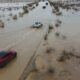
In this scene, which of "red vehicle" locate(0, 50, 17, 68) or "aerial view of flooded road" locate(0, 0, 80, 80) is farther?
"red vehicle" locate(0, 50, 17, 68)

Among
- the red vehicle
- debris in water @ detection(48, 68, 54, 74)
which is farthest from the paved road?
debris in water @ detection(48, 68, 54, 74)

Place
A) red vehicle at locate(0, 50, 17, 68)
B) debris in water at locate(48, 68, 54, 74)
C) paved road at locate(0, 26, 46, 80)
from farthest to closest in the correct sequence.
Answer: red vehicle at locate(0, 50, 17, 68), paved road at locate(0, 26, 46, 80), debris in water at locate(48, 68, 54, 74)

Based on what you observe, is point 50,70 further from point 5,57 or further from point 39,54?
point 39,54

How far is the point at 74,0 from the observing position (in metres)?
131

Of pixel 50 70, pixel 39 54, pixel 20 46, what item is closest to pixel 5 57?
pixel 50 70

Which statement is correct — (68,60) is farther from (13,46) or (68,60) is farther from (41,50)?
→ (13,46)

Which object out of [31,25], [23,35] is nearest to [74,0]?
[31,25]

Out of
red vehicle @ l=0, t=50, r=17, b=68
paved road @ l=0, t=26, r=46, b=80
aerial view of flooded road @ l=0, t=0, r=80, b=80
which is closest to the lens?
aerial view of flooded road @ l=0, t=0, r=80, b=80

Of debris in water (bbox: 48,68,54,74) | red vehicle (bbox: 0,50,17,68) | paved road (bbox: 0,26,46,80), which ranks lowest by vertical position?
paved road (bbox: 0,26,46,80)

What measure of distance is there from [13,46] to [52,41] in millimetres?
5999

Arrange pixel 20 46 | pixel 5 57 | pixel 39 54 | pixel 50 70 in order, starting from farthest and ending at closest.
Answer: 1. pixel 20 46
2. pixel 39 54
3. pixel 5 57
4. pixel 50 70

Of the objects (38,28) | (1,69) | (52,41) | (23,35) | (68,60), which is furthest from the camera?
(38,28)

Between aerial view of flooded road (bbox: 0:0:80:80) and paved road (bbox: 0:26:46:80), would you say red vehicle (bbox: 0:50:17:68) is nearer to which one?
aerial view of flooded road (bbox: 0:0:80:80)

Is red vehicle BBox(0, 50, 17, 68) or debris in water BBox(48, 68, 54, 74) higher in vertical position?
red vehicle BBox(0, 50, 17, 68)
